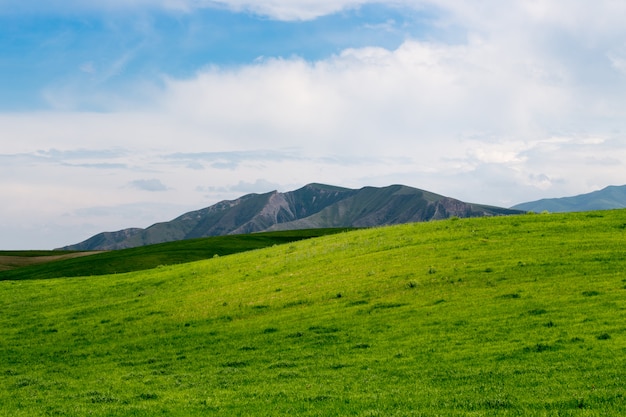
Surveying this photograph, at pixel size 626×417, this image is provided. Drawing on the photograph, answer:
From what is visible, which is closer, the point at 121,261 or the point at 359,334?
the point at 359,334

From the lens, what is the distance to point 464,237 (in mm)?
50188

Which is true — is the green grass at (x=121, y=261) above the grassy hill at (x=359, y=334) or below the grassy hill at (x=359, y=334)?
above

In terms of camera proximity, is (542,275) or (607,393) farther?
(542,275)

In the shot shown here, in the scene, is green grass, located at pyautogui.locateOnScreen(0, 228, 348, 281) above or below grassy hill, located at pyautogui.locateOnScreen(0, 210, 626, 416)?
above

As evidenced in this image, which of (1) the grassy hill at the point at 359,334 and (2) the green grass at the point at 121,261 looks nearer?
(1) the grassy hill at the point at 359,334

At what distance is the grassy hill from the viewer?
18.5m

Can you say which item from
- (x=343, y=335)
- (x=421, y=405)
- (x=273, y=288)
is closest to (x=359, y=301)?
(x=343, y=335)

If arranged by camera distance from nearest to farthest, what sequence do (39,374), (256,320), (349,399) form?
(349,399)
(39,374)
(256,320)

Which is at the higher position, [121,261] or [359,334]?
[121,261]

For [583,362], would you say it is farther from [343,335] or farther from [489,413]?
[343,335]

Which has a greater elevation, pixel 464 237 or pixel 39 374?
pixel 464 237

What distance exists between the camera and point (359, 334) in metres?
28.2

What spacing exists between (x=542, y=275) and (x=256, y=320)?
19.2 meters

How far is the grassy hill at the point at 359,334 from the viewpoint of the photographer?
60.5ft
